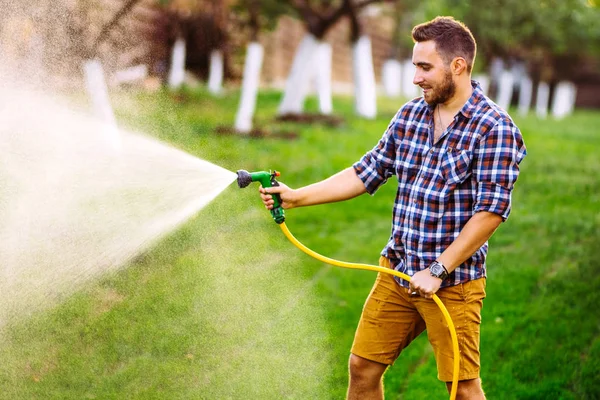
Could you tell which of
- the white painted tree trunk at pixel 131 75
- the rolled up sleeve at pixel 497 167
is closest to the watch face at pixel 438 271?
the rolled up sleeve at pixel 497 167

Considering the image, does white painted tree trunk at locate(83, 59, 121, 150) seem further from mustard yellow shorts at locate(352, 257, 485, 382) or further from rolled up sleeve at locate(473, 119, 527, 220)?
rolled up sleeve at locate(473, 119, 527, 220)

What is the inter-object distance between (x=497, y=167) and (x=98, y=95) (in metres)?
4.88

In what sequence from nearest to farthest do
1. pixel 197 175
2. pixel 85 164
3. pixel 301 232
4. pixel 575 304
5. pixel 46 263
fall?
pixel 197 175, pixel 46 263, pixel 85 164, pixel 575 304, pixel 301 232

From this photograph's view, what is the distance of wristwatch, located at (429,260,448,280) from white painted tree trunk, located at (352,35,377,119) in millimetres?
11594

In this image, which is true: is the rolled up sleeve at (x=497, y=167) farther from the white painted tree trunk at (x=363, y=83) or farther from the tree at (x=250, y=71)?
the white painted tree trunk at (x=363, y=83)

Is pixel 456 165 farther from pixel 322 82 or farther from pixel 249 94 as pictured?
pixel 322 82

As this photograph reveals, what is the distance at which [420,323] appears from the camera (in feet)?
12.0

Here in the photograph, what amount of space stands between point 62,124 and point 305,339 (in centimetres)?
236

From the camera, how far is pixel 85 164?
5.58 m

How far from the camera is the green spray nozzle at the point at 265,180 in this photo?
11.4ft

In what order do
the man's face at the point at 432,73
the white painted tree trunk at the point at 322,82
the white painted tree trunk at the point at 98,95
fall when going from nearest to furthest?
the man's face at the point at 432,73 → the white painted tree trunk at the point at 98,95 → the white painted tree trunk at the point at 322,82

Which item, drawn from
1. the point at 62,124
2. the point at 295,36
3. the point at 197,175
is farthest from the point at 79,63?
the point at 295,36

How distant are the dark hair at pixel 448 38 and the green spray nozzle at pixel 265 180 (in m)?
0.87

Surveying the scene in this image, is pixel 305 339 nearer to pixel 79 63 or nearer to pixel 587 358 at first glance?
pixel 587 358
